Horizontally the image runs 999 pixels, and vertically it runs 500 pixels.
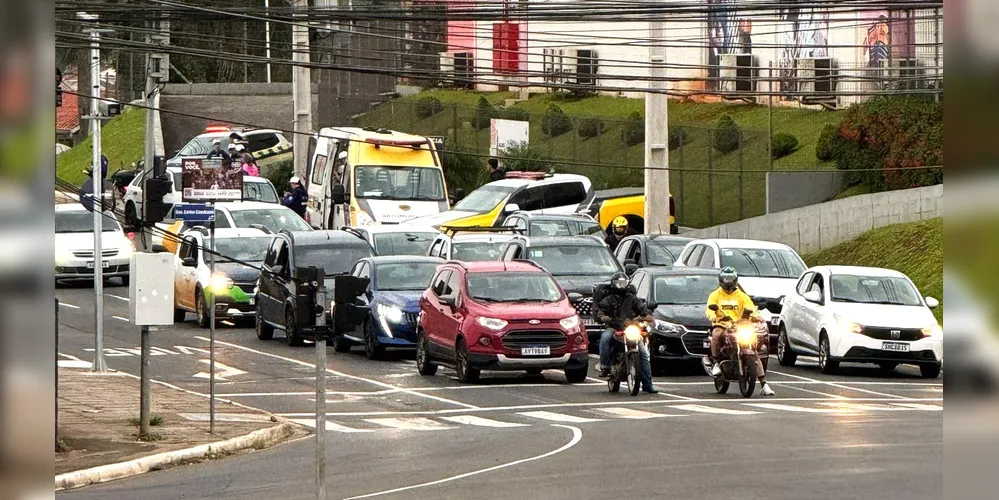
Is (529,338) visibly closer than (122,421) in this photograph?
No

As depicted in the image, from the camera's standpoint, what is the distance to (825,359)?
2525cm

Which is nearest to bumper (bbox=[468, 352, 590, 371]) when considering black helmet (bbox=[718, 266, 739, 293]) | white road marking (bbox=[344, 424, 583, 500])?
black helmet (bbox=[718, 266, 739, 293])

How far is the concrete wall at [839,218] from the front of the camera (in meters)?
37.0

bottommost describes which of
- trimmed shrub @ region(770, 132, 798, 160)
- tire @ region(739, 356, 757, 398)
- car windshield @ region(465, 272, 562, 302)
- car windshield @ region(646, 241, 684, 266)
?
tire @ region(739, 356, 757, 398)

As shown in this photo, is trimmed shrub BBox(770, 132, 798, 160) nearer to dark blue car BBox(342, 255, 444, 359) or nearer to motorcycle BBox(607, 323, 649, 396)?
dark blue car BBox(342, 255, 444, 359)

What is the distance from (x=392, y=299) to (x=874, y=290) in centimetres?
806

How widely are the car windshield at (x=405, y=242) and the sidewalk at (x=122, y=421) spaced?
917 centimetres

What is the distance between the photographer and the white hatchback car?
79.8 ft

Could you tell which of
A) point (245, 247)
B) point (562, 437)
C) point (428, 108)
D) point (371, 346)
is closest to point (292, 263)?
point (371, 346)

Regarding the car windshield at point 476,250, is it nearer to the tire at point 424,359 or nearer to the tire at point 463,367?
the tire at point 424,359

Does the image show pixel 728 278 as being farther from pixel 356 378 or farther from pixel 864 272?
pixel 356 378

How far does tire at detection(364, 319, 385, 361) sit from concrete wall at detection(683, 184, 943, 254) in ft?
47.7
